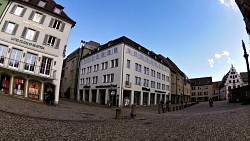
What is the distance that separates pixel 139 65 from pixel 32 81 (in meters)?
24.0

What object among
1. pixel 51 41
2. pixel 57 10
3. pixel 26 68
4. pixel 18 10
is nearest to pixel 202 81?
pixel 57 10

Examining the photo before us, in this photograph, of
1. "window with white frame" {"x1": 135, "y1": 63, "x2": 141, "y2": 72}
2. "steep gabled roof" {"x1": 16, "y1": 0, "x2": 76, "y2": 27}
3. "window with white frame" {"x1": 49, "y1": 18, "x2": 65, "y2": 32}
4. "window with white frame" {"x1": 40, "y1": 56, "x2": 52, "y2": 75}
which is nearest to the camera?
"window with white frame" {"x1": 40, "y1": 56, "x2": 52, "y2": 75}

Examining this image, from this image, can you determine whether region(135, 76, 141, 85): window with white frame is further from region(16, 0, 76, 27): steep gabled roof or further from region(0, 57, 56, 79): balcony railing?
region(0, 57, 56, 79): balcony railing

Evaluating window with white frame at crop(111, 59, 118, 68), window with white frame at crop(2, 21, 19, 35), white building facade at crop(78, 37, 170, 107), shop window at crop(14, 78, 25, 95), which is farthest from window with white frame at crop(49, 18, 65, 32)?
window with white frame at crop(111, 59, 118, 68)

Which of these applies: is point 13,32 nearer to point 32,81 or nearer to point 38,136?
point 32,81

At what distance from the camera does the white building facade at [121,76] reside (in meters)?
34.5

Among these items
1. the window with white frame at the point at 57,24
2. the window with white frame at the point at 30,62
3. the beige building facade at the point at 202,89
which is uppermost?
the window with white frame at the point at 57,24

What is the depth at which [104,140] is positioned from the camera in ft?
22.2

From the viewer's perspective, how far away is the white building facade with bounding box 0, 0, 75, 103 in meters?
19.5

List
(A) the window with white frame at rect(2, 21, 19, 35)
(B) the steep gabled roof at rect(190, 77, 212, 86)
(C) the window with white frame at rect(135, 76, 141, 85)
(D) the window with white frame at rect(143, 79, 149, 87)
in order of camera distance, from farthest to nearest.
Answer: (B) the steep gabled roof at rect(190, 77, 212, 86)
(D) the window with white frame at rect(143, 79, 149, 87)
(C) the window with white frame at rect(135, 76, 141, 85)
(A) the window with white frame at rect(2, 21, 19, 35)

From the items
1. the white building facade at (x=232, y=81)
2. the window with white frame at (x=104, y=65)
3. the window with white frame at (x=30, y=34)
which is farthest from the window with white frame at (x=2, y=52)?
the white building facade at (x=232, y=81)

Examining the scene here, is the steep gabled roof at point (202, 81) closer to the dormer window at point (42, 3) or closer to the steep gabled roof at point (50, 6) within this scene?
the steep gabled roof at point (50, 6)

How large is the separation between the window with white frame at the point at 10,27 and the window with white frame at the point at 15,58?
2320mm

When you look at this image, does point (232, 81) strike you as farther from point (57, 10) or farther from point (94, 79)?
point (57, 10)
